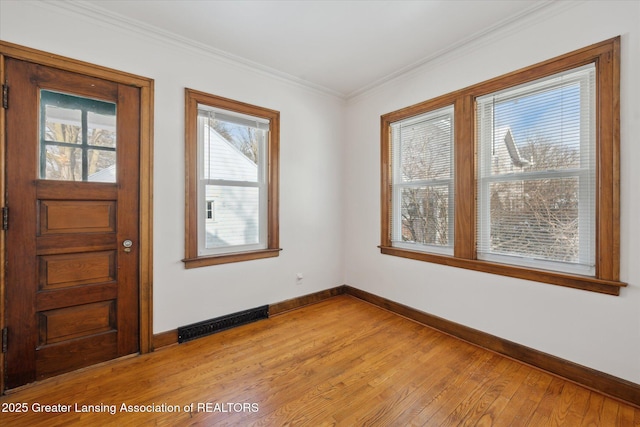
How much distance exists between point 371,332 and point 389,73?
2.82 metres

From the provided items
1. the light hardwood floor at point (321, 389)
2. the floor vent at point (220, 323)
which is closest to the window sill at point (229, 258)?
the floor vent at point (220, 323)

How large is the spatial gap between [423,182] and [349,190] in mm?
1084

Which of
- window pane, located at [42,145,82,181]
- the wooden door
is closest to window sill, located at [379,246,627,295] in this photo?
the wooden door

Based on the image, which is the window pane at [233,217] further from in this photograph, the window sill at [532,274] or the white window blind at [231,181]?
the window sill at [532,274]

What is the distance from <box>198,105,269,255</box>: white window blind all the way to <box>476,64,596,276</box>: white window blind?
2233mm

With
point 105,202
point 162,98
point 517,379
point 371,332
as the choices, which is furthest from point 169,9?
point 517,379

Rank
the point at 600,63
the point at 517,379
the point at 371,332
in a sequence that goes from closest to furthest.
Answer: the point at 600,63, the point at 517,379, the point at 371,332

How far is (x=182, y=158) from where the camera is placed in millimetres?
2553

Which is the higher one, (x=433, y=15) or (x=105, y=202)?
(x=433, y=15)

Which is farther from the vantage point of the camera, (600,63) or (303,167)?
(303,167)

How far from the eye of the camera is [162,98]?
245cm

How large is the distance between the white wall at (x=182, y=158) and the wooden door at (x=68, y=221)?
0.20m

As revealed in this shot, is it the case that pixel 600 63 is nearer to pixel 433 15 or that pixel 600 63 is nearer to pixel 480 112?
pixel 480 112

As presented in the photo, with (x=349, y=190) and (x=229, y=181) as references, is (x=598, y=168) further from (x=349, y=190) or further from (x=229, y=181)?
(x=229, y=181)
